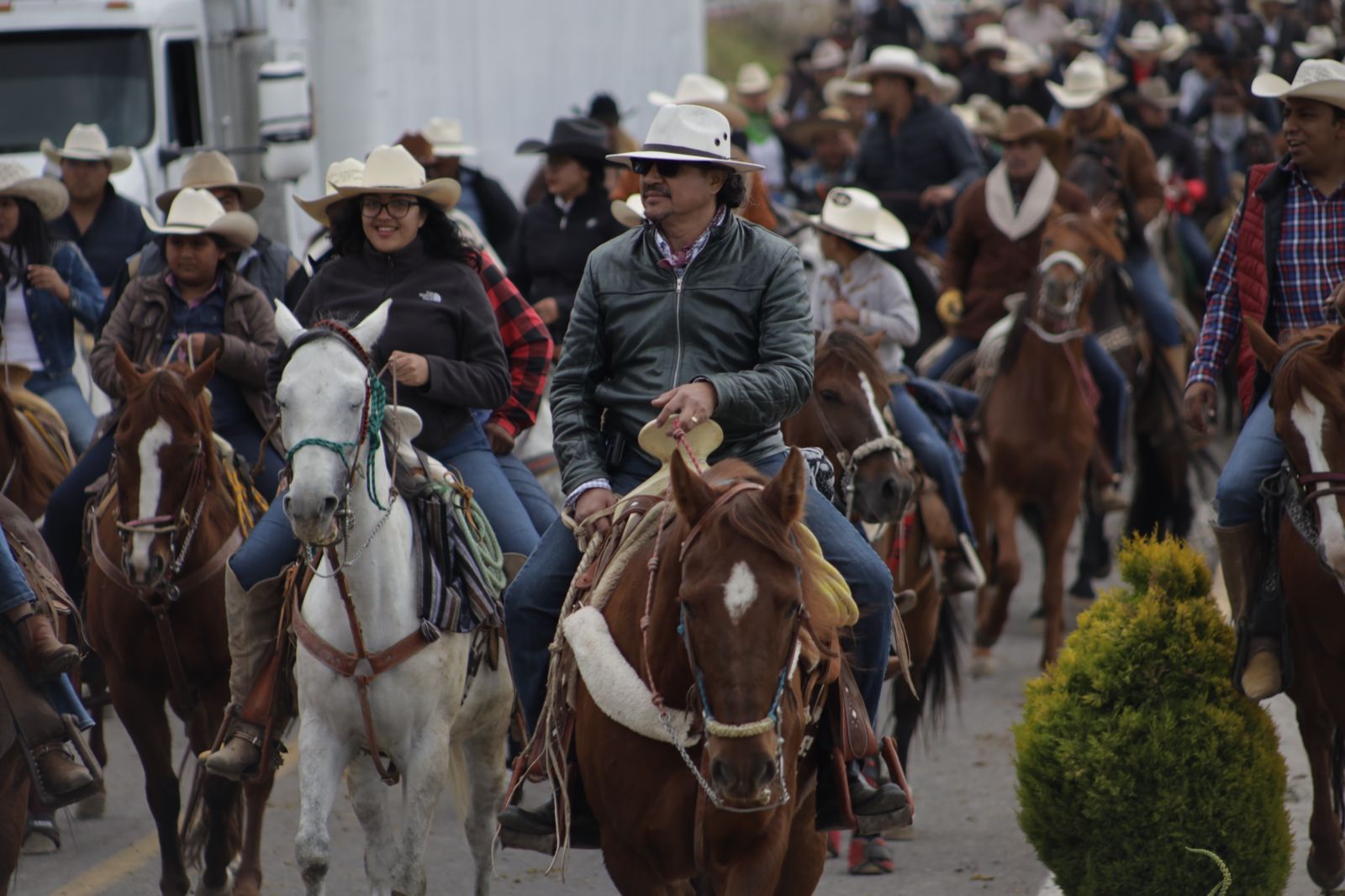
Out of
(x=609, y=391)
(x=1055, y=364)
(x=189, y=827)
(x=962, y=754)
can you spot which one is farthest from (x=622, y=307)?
(x=1055, y=364)

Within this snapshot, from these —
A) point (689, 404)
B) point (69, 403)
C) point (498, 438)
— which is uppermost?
point (689, 404)

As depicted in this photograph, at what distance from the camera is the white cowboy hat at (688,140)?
209 inches

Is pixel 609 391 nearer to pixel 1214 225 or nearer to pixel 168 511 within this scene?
pixel 168 511

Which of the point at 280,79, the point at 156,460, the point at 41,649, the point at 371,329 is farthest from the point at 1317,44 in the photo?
the point at 41,649

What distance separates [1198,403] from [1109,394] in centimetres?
453

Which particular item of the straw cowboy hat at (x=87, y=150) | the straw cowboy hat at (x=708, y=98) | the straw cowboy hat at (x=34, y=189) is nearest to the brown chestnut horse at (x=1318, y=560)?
the straw cowboy hat at (x=34, y=189)

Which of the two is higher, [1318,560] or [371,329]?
[371,329]

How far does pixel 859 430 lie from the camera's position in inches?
303

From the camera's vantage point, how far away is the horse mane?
7828mm

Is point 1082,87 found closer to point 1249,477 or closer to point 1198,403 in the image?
point 1198,403

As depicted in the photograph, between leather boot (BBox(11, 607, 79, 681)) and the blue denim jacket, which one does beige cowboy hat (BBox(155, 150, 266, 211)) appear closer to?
the blue denim jacket

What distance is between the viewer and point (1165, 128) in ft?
55.7

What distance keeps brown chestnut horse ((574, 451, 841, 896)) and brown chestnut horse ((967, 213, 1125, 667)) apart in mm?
5815

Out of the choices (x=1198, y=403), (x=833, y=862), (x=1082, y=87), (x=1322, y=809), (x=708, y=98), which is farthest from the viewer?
(x=1082, y=87)
